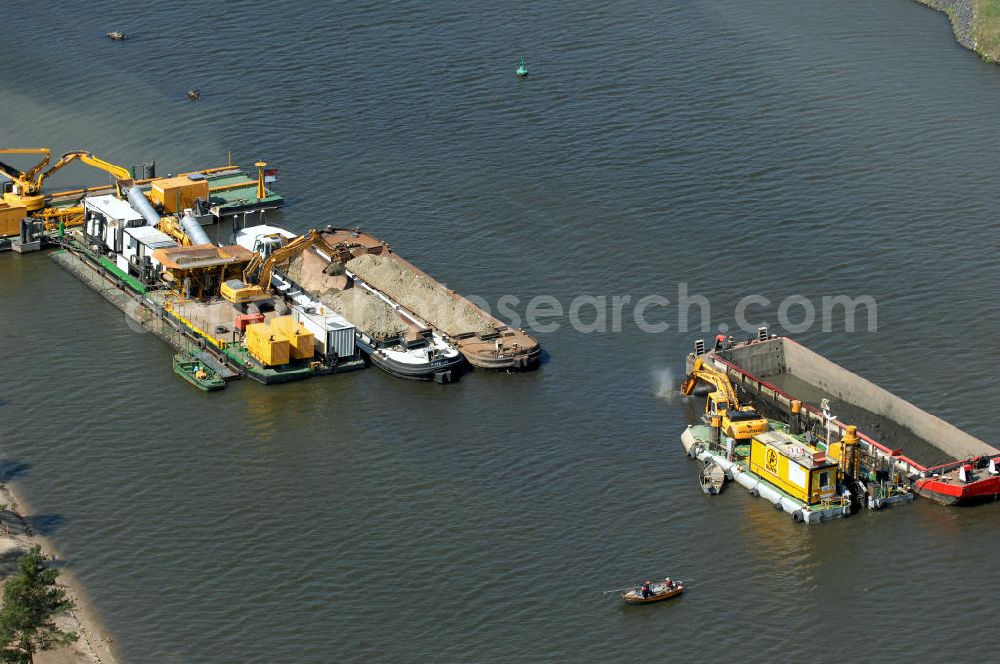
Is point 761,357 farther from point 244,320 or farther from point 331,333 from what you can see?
point 244,320

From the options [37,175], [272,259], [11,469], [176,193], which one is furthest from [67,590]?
[37,175]

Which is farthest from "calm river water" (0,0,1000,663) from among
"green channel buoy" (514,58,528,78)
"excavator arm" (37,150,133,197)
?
"excavator arm" (37,150,133,197)

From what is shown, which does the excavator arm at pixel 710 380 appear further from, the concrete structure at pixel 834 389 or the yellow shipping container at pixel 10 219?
the yellow shipping container at pixel 10 219

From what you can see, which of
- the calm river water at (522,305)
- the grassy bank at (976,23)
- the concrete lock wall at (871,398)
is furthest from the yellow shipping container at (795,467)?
the grassy bank at (976,23)

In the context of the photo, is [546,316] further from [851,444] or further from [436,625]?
[436,625]

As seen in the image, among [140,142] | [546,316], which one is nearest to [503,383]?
[546,316]

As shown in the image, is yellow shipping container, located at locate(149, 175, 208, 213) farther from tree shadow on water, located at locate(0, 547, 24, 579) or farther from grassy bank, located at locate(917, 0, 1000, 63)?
grassy bank, located at locate(917, 0, 1000, 63)

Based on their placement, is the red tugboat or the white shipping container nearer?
the red tugboat
